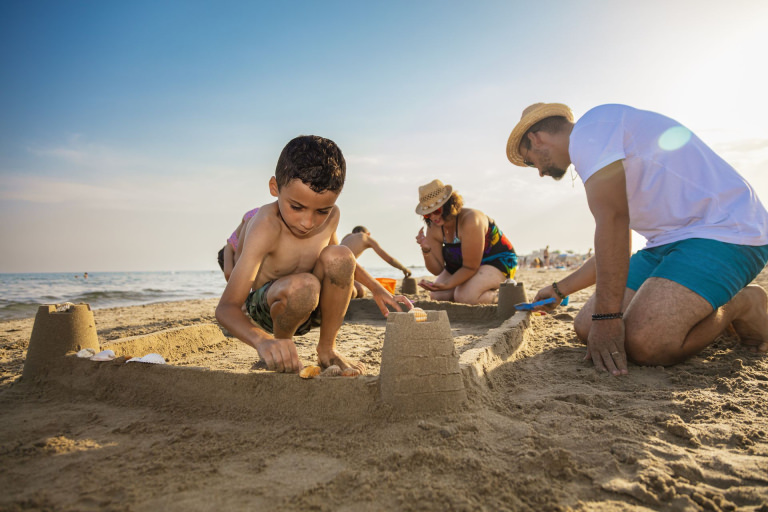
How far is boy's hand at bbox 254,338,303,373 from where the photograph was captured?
5.89 feet

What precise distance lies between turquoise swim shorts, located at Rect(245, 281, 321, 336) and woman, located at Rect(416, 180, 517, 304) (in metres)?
2.63

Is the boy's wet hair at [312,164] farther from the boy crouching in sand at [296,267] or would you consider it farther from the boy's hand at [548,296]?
the boy's hand at [548,296]

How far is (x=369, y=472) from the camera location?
126cm

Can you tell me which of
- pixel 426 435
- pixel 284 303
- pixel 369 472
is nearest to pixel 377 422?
pixel 426 435

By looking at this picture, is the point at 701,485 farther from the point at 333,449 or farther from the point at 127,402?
the point at 127,402

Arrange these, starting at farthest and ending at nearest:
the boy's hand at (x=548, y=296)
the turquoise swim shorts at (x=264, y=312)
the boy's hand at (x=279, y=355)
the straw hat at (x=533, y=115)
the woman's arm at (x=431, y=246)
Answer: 1. the woman's arm at (x=431, y=246)
2. the boy's hand at (x=548, y=296)
3. the straw hat at (x=533, y=115)
4. the turquoise swim shorts at (x=264, y=312)
5. the boy's hand at (x=279, y=355)

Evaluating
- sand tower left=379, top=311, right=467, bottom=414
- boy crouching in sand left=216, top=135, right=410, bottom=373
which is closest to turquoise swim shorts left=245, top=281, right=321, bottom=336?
boy crouching in sand left=216, top=135, right=410, bottom=373

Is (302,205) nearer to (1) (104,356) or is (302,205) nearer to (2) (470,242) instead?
(1) (104,356)

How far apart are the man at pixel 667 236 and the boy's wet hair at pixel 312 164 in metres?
1.37

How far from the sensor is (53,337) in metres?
2.26

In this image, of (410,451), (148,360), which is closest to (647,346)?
(410,451)

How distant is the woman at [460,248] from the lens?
16.0ft

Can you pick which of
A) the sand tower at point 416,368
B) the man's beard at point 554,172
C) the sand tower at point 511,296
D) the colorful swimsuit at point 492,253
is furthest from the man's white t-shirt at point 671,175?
the colorful swimsuit at point 492,253

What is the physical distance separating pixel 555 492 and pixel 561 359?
1.70m
